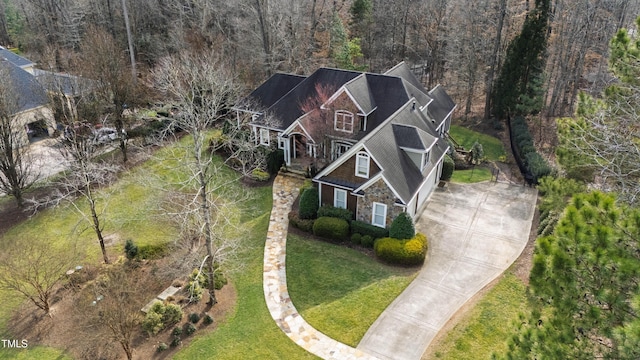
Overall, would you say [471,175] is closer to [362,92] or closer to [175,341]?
[362,92]

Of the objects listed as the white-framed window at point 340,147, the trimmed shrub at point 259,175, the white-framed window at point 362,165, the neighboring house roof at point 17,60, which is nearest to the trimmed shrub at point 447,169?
the white-framed window at point 340,147

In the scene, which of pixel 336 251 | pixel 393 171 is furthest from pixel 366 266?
pixel 393 171

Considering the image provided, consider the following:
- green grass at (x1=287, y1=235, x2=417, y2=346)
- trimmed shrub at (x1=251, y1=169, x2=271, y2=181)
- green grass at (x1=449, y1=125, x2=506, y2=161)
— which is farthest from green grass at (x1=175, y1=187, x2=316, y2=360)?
green grass at (x1=449, y1=125, x2=506, y2=161)

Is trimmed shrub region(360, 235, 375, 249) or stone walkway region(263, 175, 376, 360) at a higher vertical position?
trimmed shrub region(360, 235, 375, 249)

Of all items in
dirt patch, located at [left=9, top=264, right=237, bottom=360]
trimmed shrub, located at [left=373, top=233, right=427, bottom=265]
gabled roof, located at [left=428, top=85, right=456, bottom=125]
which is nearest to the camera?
dirt patch, located at [left=9, top=264, right=237, bottom=360]

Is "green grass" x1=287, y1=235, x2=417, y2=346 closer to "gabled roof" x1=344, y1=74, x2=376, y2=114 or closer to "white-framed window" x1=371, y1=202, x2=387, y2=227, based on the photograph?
"white-framed window" x1=371, y1=202, x2=387, y2=227

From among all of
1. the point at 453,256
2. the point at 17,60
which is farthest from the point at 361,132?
the point at 17,60

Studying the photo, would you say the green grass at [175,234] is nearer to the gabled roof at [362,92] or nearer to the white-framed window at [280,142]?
the white-framed window at [280,142]
